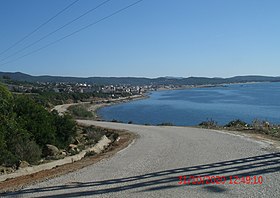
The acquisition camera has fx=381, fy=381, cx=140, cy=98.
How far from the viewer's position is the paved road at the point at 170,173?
317 inches

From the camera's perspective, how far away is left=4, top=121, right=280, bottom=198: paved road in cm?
805

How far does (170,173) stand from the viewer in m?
10.0

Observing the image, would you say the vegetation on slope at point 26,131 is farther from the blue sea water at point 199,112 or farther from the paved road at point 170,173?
the blue sea water at point 199,112

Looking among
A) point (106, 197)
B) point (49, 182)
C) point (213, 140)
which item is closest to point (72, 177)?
point (49, 182)

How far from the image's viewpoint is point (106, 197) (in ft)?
25.6

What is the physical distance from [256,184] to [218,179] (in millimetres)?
936

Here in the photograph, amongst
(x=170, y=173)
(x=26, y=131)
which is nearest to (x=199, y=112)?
(x=26, y=131)

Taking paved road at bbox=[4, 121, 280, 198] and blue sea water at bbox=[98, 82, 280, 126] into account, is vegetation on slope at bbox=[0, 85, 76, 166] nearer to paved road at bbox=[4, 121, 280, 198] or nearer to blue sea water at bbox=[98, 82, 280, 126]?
paved road at bbox=[4, 121, 280, 198]

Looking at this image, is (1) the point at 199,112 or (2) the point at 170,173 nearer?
(2) the point at 170,173

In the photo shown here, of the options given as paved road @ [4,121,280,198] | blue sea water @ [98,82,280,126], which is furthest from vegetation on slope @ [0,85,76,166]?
blue sea water @ [98,82,280,126]

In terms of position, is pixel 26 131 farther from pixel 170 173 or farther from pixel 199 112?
pixel 199 112

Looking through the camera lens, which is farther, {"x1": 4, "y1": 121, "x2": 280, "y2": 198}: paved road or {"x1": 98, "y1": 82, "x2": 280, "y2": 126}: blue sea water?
{"x1": 98, "y1": 82, "x2": 280, "y2": 126}: blue sea water

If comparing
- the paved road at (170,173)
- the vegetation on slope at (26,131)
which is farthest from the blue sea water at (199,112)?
the paved road at (170,173)

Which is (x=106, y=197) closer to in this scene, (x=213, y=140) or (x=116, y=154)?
(x=116, y=154)
